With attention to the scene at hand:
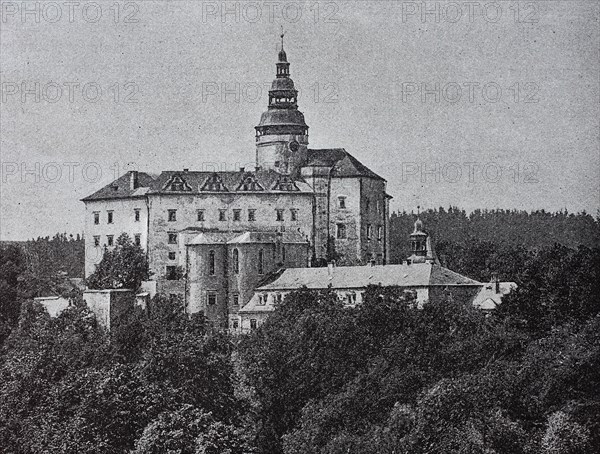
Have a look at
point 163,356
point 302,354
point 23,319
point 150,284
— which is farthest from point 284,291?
point 163,356

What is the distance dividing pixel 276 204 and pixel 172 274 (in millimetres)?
9553

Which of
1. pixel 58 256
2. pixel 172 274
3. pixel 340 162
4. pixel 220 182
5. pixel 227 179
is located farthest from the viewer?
pixel 58 256

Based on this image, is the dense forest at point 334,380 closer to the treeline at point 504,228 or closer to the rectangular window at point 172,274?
the rectangular window at point 172,274

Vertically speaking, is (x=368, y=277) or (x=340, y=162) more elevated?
(x=340, y=162)

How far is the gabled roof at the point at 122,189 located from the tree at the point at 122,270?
6681 mm

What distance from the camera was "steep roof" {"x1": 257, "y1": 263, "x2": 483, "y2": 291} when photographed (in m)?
71.3

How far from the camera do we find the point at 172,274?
80.2 m

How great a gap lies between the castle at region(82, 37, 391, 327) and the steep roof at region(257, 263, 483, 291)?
169 inches

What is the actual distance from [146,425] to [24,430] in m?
3.70

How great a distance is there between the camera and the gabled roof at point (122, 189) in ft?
286

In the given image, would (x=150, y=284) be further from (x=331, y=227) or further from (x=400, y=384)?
(x=400, y=384)

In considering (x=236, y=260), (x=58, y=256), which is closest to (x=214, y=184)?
(x=236, y=260)

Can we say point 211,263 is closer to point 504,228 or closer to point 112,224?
point 112,224

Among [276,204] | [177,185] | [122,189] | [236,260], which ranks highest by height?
[177,185]
